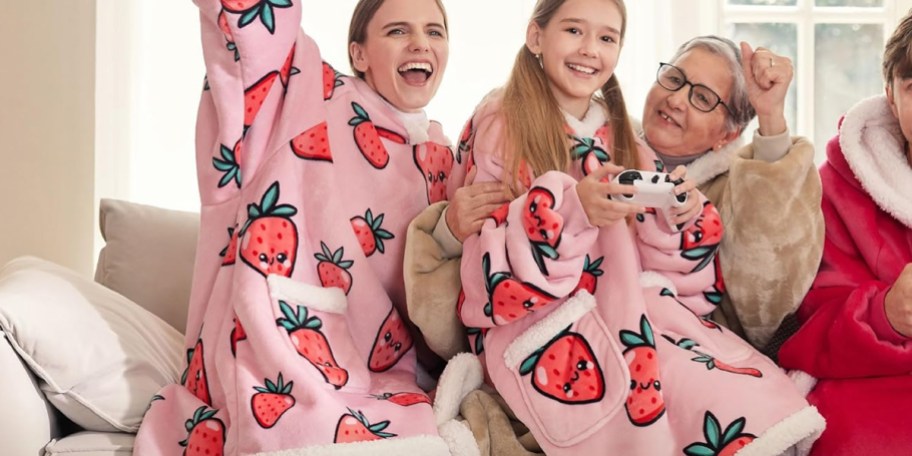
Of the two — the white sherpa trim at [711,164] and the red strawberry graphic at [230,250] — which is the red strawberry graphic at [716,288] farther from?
the red strawberry graphic at [230,250]

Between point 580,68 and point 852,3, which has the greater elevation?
point 852,3

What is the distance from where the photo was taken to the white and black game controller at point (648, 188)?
1.56 m

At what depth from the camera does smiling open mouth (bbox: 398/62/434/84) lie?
6.25 feet

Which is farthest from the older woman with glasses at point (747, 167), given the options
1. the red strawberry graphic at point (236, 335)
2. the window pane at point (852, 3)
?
the window pane at point (852, 3)

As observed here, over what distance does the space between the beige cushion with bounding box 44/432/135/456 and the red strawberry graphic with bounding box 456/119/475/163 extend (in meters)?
0.79

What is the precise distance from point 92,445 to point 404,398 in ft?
1.73

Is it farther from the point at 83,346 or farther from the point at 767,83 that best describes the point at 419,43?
the point at 83,346

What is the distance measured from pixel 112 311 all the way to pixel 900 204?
4.77 ft

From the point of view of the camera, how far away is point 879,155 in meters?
1.76

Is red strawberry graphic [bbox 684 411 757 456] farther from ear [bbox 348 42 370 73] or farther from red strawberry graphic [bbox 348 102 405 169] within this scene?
ear [bbox 348 42 370 73]

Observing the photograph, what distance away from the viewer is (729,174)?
6.06ft

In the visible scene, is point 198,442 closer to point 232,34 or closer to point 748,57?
point 232,34

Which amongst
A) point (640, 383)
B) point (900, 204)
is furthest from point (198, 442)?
point (900, 204)

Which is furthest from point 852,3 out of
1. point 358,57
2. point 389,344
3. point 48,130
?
point 48,130
